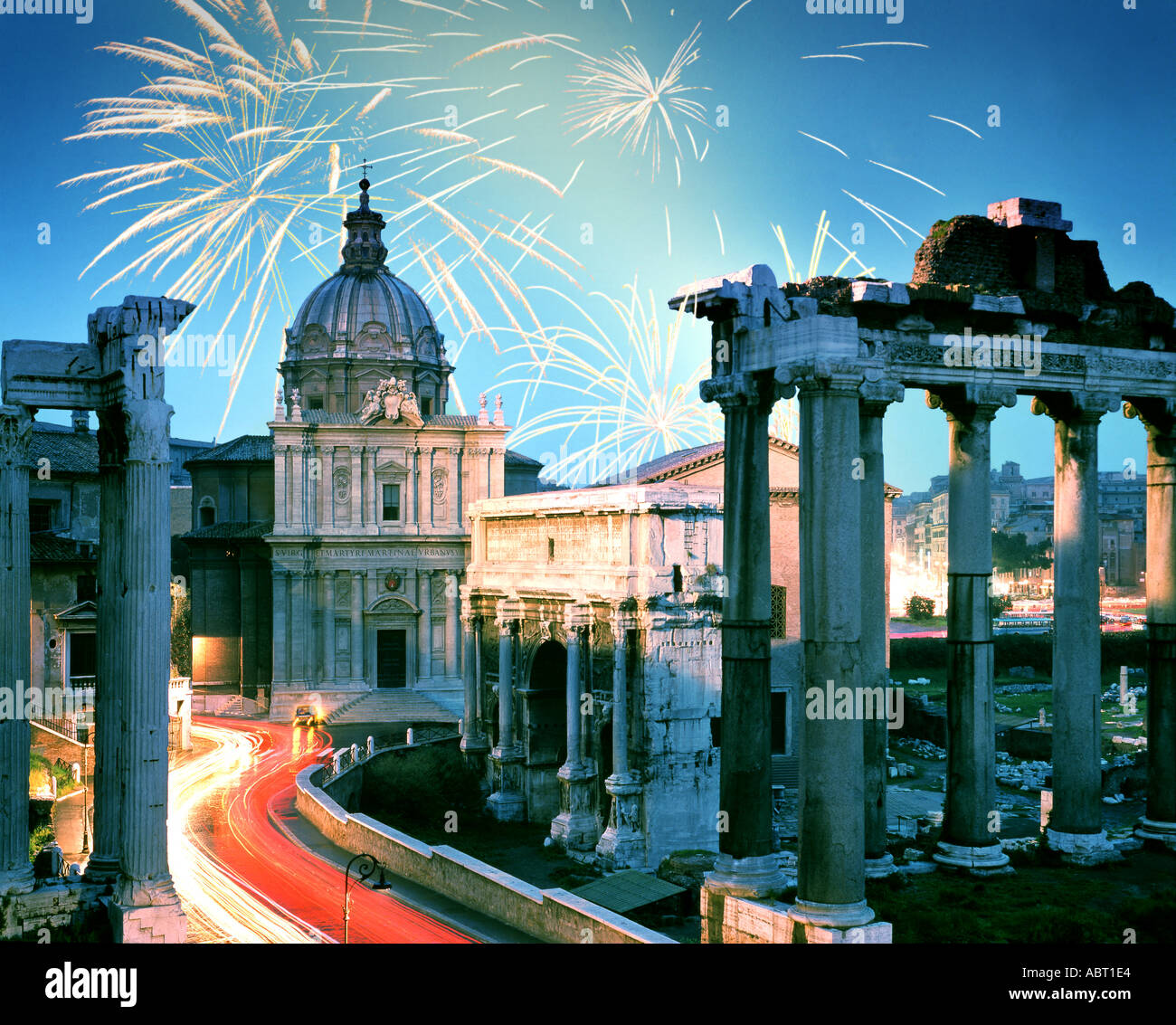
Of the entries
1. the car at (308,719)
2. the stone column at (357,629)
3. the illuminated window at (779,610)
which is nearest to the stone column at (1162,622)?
the illuminated window at (779,610)

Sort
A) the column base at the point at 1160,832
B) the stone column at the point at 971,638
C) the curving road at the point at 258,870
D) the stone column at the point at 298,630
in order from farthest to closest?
the stone column at the point at 298,630 → the curving road at the point at 258,870 → the column base at the point at 1160,832 → the stone column at the point at 971,638

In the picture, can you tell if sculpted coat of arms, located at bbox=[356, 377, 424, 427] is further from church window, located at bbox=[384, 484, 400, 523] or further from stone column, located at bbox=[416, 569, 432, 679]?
stone column, located at bbox=[416, 569, 432, 679]

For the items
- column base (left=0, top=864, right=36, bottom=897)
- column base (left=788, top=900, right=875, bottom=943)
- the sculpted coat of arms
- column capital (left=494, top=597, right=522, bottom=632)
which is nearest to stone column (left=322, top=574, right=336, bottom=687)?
the sculpted coat of arms

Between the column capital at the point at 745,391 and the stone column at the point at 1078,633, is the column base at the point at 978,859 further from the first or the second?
the column capital at the point at 745,391

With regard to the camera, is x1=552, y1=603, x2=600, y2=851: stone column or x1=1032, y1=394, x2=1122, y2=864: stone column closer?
x1=1032, y1=394, x2=1122, y2=864: stone column

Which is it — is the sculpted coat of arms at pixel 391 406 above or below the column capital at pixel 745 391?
above

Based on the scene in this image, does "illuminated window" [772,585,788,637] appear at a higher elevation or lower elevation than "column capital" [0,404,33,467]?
lower
